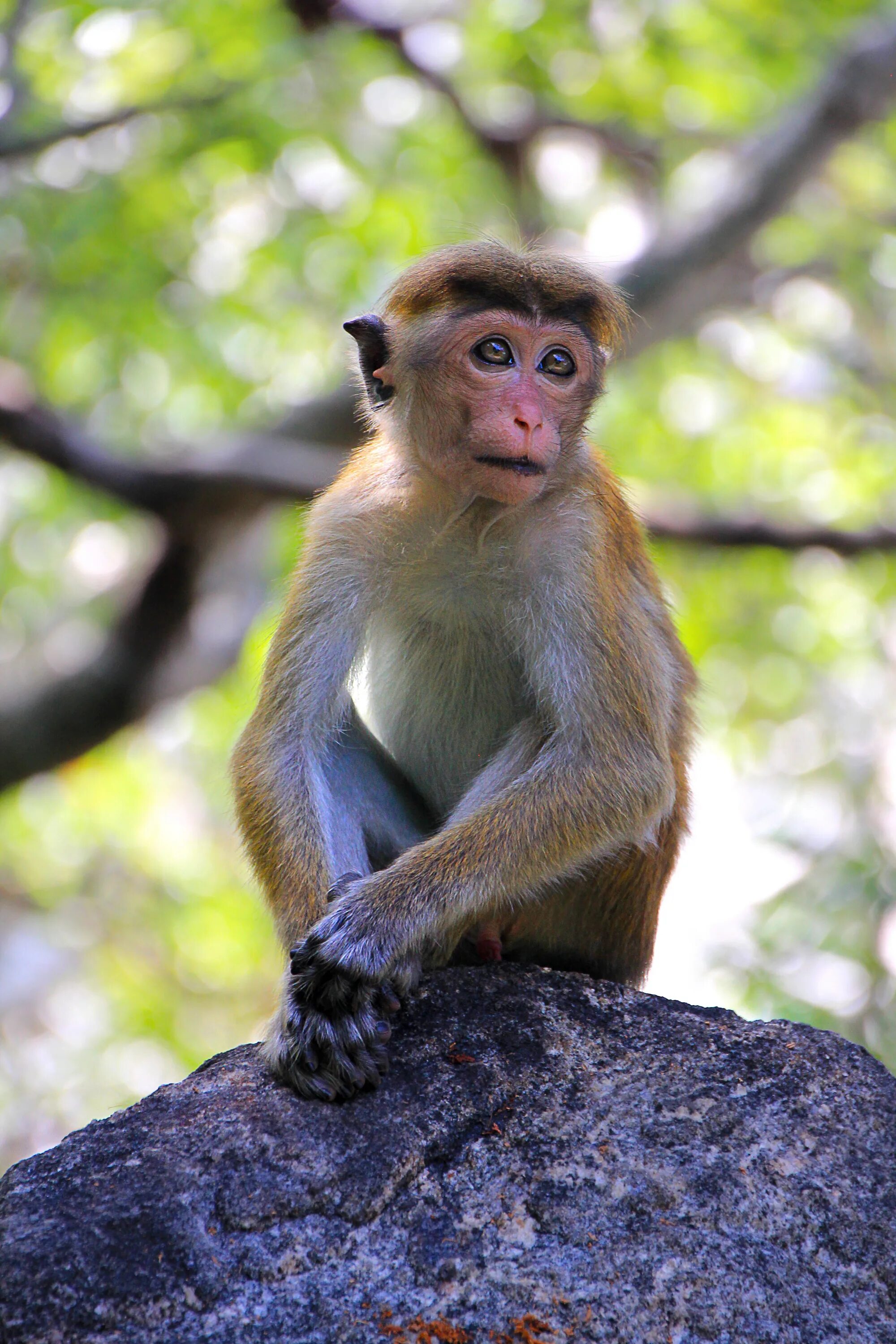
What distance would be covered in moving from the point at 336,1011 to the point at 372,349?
81.7 inches

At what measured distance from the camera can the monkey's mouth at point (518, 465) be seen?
160 inches

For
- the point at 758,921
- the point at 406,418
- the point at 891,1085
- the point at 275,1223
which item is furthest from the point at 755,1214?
the point at 758,921

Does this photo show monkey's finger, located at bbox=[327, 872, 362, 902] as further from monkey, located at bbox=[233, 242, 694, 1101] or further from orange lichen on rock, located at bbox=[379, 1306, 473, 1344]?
orange lichen on rock, located at bbox=[379, 1306, 473, 1344]

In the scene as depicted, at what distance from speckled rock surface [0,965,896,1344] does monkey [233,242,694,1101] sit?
48cm

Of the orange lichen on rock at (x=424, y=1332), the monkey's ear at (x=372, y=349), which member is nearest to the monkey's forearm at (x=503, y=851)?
the orange lichen on rock at (x=424, y=1332)

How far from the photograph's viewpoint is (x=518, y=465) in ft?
13.4

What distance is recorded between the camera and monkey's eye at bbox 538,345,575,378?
4.28 m

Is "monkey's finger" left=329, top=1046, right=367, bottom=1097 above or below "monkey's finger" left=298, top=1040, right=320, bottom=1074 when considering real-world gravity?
below

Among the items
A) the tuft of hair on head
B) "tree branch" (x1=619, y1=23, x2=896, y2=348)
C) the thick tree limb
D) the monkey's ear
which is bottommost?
the tuft of hair on head

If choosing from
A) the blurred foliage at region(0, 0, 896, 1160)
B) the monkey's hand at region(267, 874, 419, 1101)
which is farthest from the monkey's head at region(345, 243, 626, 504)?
the blurred foliage at region(0, 0, 896, 1160)

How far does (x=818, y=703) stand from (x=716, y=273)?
382 centimetres

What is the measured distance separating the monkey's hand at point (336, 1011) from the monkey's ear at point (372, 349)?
5.31 ft

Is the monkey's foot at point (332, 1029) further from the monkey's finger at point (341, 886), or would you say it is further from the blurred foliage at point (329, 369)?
the blurred foliage at point (329, 369)

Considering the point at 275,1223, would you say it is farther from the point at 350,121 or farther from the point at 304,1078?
the point at 350,121
